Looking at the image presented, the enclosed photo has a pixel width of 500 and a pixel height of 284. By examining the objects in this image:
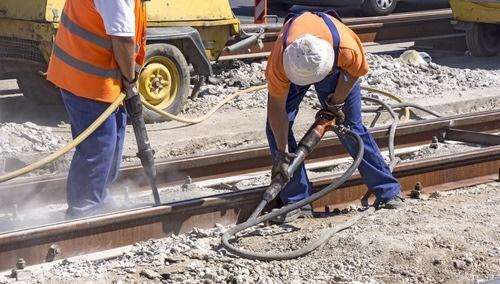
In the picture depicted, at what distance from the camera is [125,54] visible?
248 inches

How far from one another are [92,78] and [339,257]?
185cm

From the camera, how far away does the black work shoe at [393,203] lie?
23.5 ft

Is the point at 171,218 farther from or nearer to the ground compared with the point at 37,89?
nearer to the ground

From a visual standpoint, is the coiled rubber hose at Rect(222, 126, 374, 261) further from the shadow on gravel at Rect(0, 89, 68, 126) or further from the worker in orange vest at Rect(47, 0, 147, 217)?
the shadow on gravel at Rect(0, 89, 68, 126)

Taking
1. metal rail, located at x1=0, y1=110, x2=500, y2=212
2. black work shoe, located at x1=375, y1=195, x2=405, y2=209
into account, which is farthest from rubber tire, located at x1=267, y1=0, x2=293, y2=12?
black work shoe, located at x1=375, y1=195, x2=405, y2=209

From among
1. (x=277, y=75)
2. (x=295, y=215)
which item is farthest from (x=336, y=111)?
(x=295, y=215)

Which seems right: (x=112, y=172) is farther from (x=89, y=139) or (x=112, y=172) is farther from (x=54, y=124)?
(x=54, y=124)

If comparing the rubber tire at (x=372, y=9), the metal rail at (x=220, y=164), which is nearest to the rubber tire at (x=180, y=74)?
the metal rail at (x=220, y=164)

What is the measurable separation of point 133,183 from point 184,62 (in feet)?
9.58

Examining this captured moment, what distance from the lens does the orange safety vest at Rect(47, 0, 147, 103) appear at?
6.33m

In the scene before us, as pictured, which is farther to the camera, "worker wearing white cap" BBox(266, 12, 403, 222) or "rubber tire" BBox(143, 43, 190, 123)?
"rubber tire" BBox(143, 43, 190, 123)

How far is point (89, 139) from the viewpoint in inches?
255

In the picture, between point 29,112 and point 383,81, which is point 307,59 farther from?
point 383,81

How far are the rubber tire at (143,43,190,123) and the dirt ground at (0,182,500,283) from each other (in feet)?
11.9
